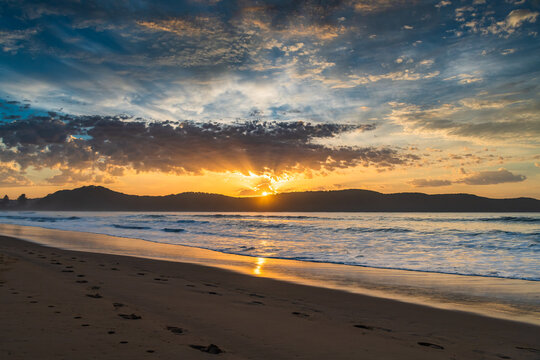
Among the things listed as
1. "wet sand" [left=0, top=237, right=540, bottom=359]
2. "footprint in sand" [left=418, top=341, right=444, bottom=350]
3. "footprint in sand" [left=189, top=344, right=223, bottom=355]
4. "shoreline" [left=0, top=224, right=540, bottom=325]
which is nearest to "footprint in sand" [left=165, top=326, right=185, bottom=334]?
"wet sand" [left=0, top=237, right=540, bottom=359]

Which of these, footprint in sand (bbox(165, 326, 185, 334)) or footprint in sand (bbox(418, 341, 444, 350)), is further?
footprint in sand (bbox(418, 341, 444, 350))

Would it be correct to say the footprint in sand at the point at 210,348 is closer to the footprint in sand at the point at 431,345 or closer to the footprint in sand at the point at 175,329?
the footprint in sand at the point at 175,329

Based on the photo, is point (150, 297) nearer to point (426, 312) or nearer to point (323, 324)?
point (323, 324)

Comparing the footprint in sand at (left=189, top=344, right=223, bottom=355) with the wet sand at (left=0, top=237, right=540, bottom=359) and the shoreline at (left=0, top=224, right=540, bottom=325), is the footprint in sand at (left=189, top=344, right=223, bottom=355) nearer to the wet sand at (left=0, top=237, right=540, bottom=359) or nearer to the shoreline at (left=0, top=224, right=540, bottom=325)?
the wet sand at (left=0, top=237, right=540, bottom=359)

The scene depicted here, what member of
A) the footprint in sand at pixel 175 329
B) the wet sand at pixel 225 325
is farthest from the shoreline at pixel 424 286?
the footprint in sand at pixel 175 329

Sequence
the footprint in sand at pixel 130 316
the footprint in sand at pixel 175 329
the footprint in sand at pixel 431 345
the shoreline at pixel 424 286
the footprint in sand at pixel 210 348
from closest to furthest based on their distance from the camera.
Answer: the footprint in sand at pixel 210 348, the footprint in sand at pixel 175 329, the footprint in sand at pixel 431 345, the footprint in sand at pixel 130 316, the shoreline at pixel 424 286

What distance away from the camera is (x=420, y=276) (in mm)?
11133

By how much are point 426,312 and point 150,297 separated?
556cm

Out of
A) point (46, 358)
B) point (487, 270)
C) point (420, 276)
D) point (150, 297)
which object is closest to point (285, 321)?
point (150, 297)

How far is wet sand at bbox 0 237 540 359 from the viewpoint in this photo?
153 inches

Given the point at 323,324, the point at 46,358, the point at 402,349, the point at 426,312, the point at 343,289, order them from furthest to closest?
the point at 343,289
the point at 426,312
the point at 323,324
the point at 402,349
the point at 46,358

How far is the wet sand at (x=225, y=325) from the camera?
12.7 feet

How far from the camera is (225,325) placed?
200 inches

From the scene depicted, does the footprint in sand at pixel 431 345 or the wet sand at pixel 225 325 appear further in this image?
the footprint in sand at pixel 431 345
